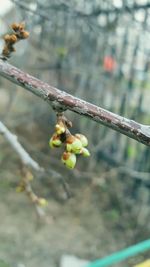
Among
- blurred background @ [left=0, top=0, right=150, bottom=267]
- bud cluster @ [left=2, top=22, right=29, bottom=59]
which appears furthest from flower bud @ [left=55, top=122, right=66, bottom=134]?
blurred background @ [left=0, top=0, right=150, bottom=267]

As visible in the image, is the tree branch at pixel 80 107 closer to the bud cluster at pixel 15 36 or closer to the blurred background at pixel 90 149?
the bud cluster at pixel 15 36

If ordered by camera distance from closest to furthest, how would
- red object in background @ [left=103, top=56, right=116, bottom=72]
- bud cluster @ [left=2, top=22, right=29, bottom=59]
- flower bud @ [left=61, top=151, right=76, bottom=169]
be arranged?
flower bud @ [left=61, top=151, right=76, bottom=169] < bud cluster @ [left=2, top=22, right=29, bottom=59] < red object in background @ [left=103, top=56, right=116, bottom=72]

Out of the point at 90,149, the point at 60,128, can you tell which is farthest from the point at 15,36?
the point at 90,149

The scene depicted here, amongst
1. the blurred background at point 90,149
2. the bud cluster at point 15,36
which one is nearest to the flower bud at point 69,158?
the bud cluster at point 15,36

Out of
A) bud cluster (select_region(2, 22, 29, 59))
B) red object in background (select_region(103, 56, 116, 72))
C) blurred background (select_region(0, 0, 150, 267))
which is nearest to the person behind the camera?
bud cluster (select_region(2, 22, 29, 59))

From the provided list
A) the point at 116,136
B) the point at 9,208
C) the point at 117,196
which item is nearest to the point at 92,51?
the point at 116,136

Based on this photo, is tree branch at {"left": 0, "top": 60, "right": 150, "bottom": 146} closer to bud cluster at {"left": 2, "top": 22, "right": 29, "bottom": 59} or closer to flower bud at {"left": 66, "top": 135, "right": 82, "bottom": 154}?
flower bud at {"left": 66, "top": 135, "right": 82, "bottom": 154}
